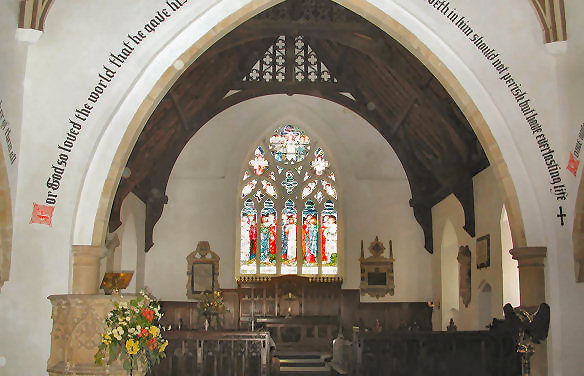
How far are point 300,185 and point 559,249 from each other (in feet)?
28.5

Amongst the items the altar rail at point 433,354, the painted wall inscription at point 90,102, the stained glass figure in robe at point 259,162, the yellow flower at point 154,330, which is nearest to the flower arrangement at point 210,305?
the stained glass figure in robe at point 259,162

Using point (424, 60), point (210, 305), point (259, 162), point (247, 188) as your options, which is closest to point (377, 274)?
point (247, 188)

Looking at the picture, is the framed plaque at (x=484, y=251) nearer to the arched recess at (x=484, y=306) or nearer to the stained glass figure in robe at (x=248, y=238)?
the arched recess at (x=484, y=306)

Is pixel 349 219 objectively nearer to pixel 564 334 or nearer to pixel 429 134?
pixel 429 134

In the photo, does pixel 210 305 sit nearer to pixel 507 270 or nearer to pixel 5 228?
pixel 507 270

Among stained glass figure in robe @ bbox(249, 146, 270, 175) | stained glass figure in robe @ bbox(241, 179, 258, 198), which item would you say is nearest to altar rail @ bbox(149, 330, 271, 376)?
stained glass figure in robe @ bbox(241, 179, 258, 198)

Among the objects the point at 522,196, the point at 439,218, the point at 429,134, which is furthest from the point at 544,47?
the point at 439,218

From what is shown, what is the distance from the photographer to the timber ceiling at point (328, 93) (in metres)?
11.5

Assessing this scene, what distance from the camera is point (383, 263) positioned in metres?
15.5

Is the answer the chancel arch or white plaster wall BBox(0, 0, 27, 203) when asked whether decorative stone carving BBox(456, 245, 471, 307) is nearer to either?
the chancel arch

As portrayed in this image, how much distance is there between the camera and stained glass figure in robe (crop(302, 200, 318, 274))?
51.7ft

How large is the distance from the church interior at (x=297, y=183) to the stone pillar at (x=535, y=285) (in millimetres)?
20

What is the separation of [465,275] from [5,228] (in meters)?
8.65

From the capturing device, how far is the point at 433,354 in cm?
909
